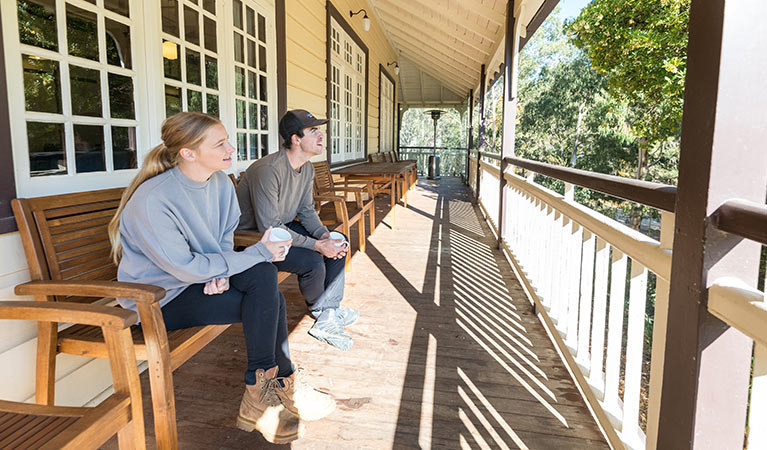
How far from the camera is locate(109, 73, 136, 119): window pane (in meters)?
2.09

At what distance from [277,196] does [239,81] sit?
143 cm

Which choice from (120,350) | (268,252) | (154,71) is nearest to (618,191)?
(268,252)

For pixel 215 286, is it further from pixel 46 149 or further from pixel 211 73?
pixel 211 73

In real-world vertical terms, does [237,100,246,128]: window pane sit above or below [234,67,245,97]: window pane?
below

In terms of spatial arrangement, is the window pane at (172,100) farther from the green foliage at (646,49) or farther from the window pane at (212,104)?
the green foliage at (646,49)

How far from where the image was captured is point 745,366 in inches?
37.3

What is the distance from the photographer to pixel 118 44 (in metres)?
2.13

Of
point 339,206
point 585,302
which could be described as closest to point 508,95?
point 339,206

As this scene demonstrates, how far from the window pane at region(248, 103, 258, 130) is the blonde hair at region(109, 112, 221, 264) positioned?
2078mm

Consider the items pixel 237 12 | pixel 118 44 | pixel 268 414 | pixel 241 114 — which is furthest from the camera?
pixel 241 114

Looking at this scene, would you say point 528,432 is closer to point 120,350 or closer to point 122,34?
point 120,350

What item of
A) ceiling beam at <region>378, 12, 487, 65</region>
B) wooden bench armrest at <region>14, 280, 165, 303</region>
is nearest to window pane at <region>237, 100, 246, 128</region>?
wooden bench armrest at <region>14, 280, 165, 303</region>

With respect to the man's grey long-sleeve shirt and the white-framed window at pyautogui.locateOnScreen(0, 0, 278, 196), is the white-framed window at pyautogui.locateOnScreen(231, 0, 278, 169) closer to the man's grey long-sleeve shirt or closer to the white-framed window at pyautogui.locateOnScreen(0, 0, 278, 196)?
the white-framed window at pyautogui.locateOnScreen(0, 0, 278, 196)

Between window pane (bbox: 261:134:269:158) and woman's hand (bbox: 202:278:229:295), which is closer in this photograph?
woman's hand (bbox: 202:278:229:295)
